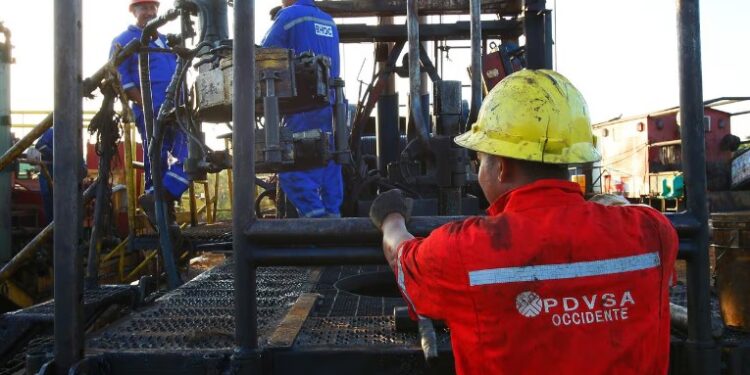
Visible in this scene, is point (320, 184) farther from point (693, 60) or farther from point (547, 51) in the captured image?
point (693, 60)

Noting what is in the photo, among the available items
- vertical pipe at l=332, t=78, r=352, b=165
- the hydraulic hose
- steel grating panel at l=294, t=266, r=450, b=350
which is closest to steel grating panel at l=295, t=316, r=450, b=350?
steel grating panel at l=294, t=266, r=450, b=350

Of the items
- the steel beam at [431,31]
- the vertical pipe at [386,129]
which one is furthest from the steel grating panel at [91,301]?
the steel beam at [431,31]

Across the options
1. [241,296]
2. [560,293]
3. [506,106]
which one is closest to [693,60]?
[506,106]

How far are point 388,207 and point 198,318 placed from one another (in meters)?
1.26

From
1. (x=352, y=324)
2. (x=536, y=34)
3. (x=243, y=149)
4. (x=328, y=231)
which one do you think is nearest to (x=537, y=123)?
(x=328, y=231)

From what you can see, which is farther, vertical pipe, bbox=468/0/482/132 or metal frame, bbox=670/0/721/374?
vertical pipe, bbox=468/0/482/132

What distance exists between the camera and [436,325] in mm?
2303

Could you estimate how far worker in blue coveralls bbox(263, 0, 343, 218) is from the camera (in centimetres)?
394

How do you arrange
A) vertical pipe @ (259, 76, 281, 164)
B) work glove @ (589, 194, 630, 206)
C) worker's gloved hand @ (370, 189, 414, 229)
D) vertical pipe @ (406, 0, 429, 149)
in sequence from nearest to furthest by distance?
worker's gloved hand @ (370, 189, 414, 229), work glove @ (589, 194, 630, 206), vertical pipe @ (259, 76, 281, 164), vertical pipe @ (406, 0, 429, 149)

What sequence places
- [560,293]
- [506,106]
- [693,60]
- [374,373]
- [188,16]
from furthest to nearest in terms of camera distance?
[188,16] → [374,373] → [693,60] → [506,106] → [560,293]

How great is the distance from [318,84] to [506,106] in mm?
1757

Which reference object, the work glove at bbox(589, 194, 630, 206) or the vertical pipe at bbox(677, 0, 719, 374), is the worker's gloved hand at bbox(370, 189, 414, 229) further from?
the vertical pipe at bbox(677, 0, 719, 374)

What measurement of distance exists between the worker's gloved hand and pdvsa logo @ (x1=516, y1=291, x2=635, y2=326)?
44 cm

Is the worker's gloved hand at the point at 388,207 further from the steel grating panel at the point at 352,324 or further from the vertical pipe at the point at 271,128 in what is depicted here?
the vertical pipe at the point at 271,128
